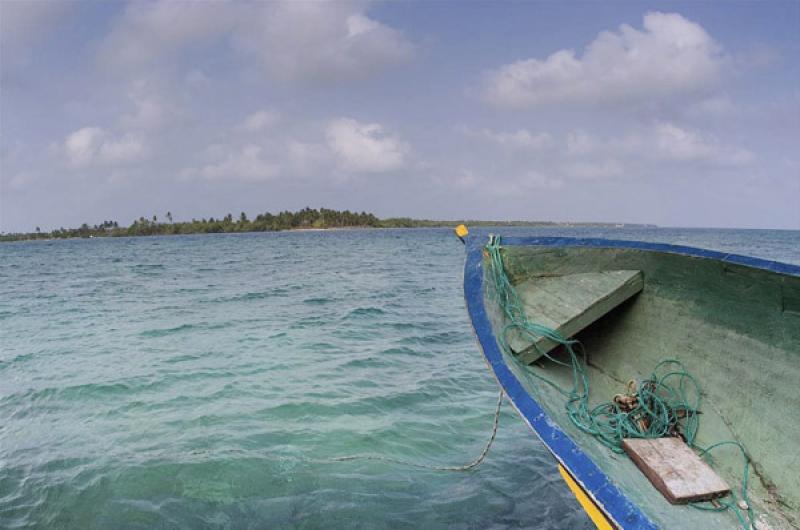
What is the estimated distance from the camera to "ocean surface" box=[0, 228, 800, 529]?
4641 millimetres

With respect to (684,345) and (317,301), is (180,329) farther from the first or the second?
(684,345)

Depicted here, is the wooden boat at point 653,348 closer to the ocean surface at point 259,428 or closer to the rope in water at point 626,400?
the rope in water at point 626,400

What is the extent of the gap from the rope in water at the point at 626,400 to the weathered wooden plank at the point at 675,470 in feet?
0.46

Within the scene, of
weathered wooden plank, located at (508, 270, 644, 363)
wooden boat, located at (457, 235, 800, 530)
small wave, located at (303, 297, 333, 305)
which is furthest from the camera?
small wave, located at (303, 297, 333, 305)

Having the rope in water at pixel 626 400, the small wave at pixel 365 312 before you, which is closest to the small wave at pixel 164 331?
→ the small wave at pixel 365 312

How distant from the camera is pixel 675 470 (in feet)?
10.6

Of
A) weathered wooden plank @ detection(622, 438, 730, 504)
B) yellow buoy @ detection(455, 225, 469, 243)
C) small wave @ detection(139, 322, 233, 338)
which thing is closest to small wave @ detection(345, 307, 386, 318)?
small wave @ detection(139, 322, 233, 338)

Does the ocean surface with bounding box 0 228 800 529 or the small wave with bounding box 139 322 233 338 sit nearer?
the ocean surface with bounding box 0 228 800 529

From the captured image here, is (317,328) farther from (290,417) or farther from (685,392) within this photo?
(685,392)

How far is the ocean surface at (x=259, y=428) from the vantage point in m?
4.64

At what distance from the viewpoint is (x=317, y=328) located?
1186 cm

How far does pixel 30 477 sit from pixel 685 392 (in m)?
6.13

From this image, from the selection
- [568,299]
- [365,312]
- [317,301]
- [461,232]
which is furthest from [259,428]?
[317,301]

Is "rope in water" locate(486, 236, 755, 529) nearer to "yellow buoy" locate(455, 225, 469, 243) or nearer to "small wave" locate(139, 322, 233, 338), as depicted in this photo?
"yellow buoy" locate(455, 225, 469, 243)
